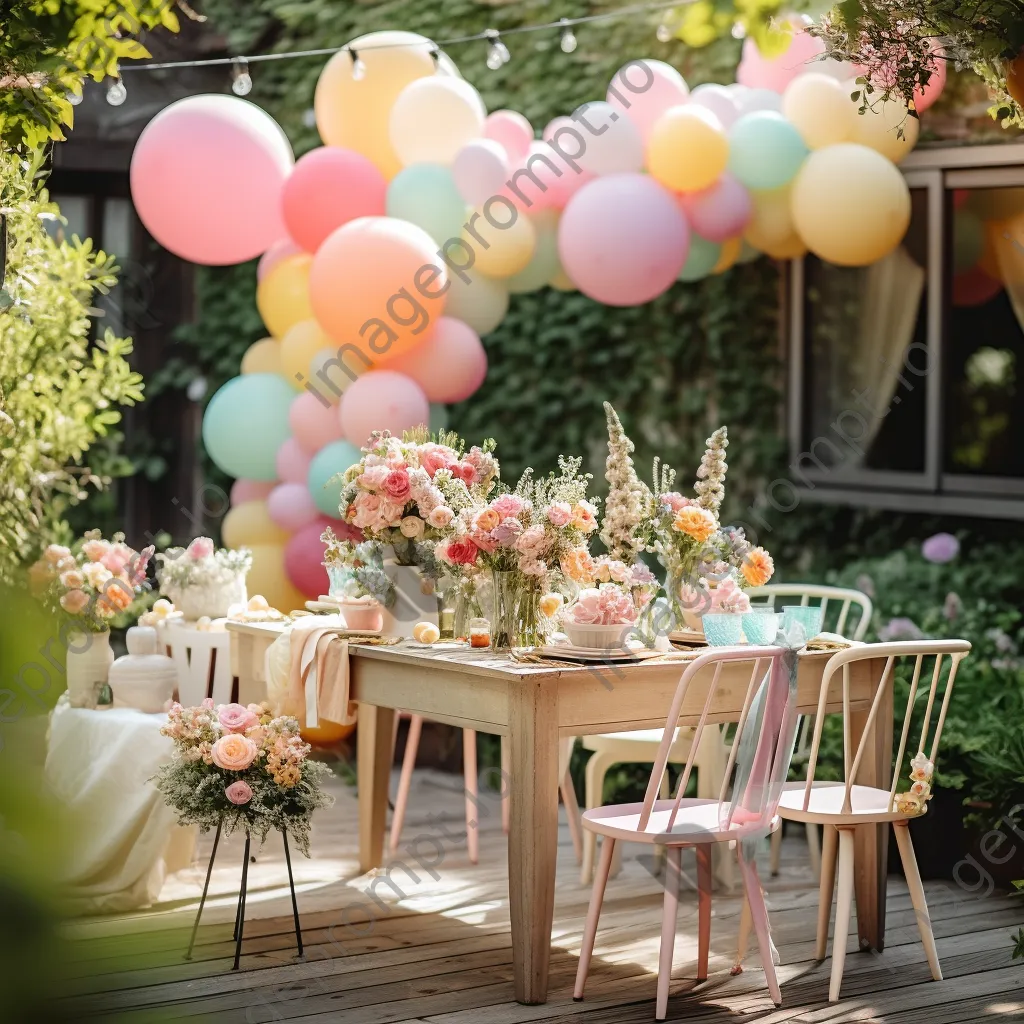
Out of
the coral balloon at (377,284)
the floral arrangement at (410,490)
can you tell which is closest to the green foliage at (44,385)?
the coral balloon at (377,284)

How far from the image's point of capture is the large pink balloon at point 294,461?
5.11 meters

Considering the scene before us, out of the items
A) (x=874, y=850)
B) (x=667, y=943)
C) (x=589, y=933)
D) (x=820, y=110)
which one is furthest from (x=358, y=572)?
(x=820, y=110)

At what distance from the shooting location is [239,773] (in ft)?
11.5

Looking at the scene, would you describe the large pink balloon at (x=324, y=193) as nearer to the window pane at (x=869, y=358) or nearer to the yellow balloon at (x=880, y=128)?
the yellow balloon at (x=880, y=128)

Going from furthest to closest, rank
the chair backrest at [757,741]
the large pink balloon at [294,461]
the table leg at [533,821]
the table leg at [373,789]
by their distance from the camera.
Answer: the large pink balloon at [294,461] < the table leg at [373,789] < the table leg at [533,821] < the chair backrest at [757,741]

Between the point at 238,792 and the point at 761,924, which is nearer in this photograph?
the point at 761,924

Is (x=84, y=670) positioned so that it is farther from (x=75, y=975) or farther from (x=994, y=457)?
(x=75, y=975)

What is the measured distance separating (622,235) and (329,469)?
47.1 inches

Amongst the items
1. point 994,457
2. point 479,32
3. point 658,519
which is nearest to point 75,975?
point 658,519

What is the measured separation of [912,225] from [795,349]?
69cm

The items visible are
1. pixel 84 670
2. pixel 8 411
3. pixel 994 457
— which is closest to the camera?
pixel 84 670

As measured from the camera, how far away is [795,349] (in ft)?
20.7

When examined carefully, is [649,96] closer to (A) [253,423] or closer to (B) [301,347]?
(B) [301,347]

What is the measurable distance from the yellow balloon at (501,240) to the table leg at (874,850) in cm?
189
